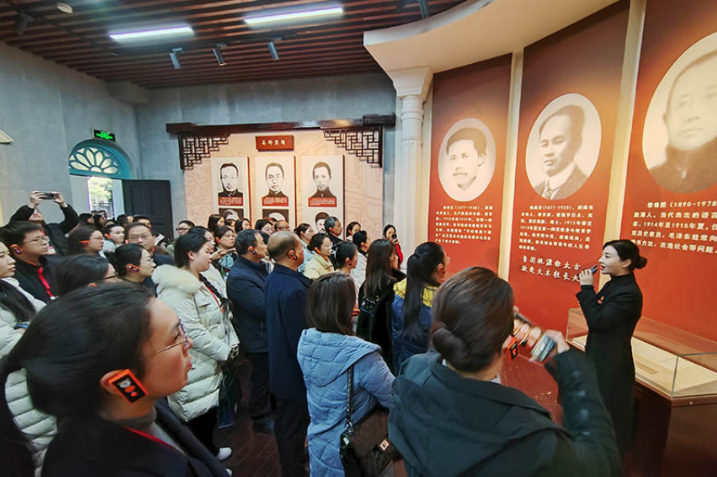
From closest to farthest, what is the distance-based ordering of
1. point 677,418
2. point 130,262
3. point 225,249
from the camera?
1. point 677,418
2. point 130,262
3. point 225,249

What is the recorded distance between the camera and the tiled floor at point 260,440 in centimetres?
205

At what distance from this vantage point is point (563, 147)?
11.7 ft

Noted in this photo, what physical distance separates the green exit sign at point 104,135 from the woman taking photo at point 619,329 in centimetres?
881

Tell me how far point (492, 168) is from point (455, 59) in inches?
68.2

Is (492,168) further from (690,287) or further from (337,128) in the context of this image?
(337,128)

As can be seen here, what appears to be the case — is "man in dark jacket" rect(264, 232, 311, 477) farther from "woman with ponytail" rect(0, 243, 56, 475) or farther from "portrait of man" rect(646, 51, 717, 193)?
"portrait of man" rect(646, 51, 717, 193)

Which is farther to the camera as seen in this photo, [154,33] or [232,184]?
[232,184]

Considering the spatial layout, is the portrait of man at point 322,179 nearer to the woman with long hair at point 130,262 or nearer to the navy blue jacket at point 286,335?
the woman with long hair at point 130,262

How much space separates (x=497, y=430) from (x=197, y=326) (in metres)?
1.72

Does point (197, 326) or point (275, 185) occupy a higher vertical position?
point (275, 185)

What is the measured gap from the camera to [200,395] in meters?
1.84

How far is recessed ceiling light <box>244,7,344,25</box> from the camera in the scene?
402 centimetres

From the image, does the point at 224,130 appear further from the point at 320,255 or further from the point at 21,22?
the point at 320,255

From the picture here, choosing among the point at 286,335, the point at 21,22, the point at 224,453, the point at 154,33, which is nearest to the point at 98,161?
the point at 21,22
